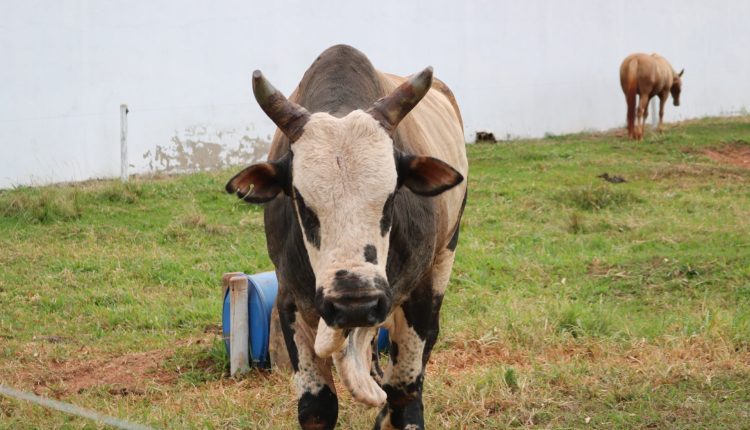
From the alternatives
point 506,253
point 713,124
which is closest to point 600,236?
point 506,253

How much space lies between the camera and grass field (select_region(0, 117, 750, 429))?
4930 mm

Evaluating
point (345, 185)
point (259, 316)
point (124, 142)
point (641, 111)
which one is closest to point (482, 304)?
point (259, 316)

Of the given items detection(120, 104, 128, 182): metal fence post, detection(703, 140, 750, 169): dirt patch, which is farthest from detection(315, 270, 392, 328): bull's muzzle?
detection(703, 140, 750, 169): dirt patch

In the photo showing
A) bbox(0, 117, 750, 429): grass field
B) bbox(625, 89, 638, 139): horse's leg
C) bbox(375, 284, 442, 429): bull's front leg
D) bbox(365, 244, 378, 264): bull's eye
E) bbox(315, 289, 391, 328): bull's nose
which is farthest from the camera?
bbox(625, 89, 638, 139): horse's leg

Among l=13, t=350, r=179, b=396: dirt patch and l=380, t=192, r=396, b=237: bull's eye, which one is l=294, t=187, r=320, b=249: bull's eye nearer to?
l=380, t=192, r=396, b=237: bull's eye

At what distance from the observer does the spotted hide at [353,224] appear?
3398 mm

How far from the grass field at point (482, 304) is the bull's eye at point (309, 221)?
4.91ft

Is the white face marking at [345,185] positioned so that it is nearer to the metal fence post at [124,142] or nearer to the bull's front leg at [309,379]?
the bull's front leg at [309,379]

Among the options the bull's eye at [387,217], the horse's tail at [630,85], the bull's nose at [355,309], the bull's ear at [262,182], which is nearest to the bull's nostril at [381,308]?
the bull's nose at [355,309]

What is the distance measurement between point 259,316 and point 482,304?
5.88 feet

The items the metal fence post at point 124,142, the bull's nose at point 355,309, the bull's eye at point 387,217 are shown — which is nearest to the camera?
the bull's nose at point 355,309

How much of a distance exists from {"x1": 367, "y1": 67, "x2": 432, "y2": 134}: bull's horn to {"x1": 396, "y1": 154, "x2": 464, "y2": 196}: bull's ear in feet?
0.46

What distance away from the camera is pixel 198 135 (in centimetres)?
1358

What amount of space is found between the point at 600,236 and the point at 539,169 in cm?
376
